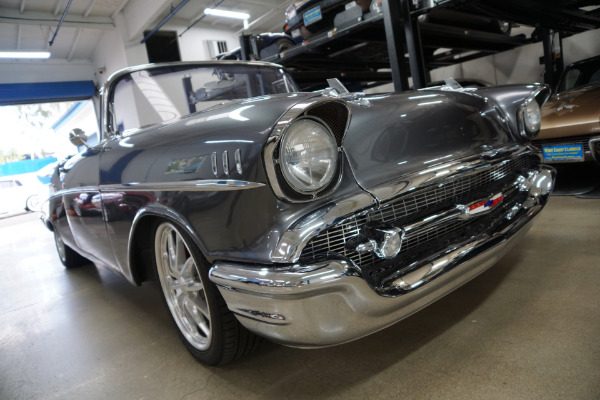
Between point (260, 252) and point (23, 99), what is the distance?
13132 millimetres

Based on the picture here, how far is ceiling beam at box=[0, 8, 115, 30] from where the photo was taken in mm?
8695

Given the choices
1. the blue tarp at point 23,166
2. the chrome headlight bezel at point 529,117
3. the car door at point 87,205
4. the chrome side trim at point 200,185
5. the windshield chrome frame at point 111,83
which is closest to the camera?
the chrome side trim at point 200,185

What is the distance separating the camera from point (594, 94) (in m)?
3.09

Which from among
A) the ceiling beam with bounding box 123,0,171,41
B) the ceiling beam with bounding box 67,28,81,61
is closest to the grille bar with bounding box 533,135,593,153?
the ceiling beam with bounding box 123,0,171,41

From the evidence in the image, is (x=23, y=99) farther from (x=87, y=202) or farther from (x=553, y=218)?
(x=553, y=218)

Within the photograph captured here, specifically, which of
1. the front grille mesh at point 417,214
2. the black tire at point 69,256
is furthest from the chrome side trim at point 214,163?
the black tire at point 69,256

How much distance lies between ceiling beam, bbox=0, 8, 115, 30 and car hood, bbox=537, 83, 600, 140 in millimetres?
10168

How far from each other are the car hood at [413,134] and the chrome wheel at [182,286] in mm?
777

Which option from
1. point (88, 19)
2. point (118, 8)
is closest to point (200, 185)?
point (118, 8)

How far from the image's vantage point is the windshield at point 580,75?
13.5 feet

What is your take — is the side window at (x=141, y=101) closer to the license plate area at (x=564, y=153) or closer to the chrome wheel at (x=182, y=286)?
the chrome wheel at (x=182, y=286)

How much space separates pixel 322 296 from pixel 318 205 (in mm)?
254

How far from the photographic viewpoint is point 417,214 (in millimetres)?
1365

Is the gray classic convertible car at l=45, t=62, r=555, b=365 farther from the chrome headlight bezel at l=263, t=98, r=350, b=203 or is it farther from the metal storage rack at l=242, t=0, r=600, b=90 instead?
the metal storage rack at l=242, t=0, r=600, b=90
